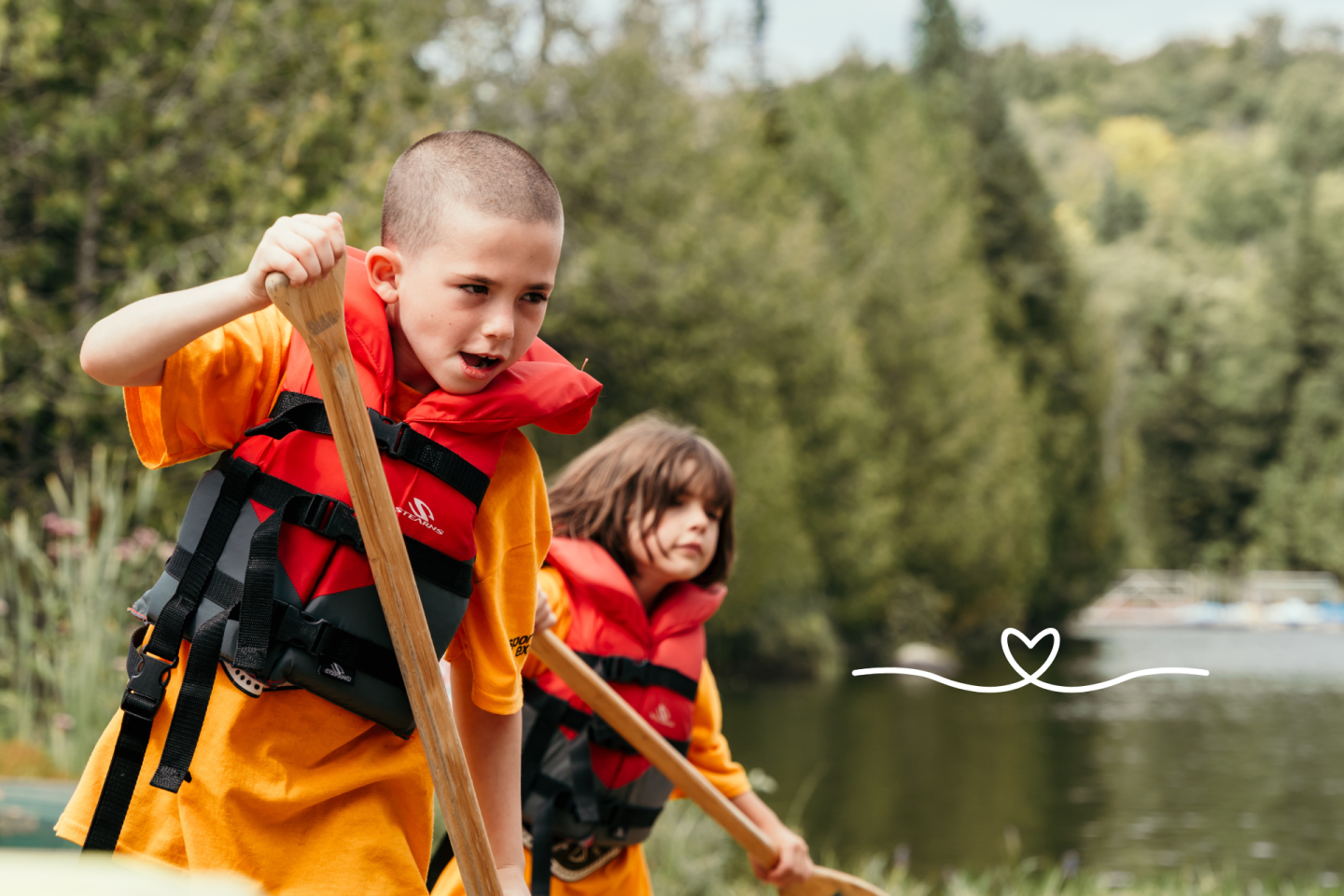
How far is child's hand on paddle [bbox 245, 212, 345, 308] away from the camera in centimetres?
148

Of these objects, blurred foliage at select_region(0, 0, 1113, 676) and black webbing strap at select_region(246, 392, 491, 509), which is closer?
black webbing strap at select_region(246, 392, 491, 509)

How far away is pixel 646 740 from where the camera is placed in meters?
2.84

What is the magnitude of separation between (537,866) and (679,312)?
1534 centimetres

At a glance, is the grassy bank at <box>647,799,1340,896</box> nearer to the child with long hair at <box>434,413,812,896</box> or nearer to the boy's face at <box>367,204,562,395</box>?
the child with long hair at <box>434,413,812,896</box>

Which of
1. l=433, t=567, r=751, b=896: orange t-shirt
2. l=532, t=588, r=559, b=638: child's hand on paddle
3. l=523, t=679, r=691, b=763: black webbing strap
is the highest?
l=532, t=588, r=559, b=638: child's hand on paddle

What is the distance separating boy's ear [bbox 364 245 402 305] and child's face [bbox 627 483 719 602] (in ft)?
4.60

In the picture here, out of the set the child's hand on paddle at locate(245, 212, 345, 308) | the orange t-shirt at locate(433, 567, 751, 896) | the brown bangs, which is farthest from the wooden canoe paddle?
the child's hand on paddle at locate(245, 212, 345, 308)

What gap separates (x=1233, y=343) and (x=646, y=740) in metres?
46.7

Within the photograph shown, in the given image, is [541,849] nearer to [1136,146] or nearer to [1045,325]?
[1045,325]

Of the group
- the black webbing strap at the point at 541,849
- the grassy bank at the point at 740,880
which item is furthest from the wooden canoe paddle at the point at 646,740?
the grassy bank at the point at 740,880

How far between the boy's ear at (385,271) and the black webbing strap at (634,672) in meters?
1.44

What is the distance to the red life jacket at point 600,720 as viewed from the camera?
2.90m

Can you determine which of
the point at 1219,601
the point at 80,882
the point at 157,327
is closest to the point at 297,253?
the point at 157,327

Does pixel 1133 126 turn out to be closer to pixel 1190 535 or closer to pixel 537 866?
pixel 1190 535
